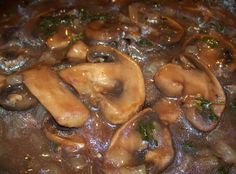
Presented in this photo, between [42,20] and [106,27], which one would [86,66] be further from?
[42,20]

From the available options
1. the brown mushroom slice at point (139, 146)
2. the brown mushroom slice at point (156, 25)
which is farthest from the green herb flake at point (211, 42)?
the brown mushroom slice at point (139, 146)

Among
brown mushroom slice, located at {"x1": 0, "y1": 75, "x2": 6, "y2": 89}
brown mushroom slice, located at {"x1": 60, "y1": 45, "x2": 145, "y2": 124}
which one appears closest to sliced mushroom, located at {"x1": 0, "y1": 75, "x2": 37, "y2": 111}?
brown mushroom slice, located at {"x1": 0, "y1": 75, "x2": 6, "y2": 89}

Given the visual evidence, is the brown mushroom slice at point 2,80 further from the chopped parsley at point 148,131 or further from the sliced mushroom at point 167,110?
the sliced mushroom at point 167,110

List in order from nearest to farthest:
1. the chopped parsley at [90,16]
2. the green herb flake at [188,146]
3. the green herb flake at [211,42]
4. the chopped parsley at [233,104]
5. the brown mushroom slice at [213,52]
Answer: the green herb flake at [188,146] < the chopped parsley at [233,104] < the brown mushroom slice at [213,52] < the green herb flake at [211,42] < the chopped parsley at [90,16]

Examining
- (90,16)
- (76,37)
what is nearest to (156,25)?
(90,16)

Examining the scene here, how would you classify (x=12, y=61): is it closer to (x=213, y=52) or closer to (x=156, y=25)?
(x=156, y=25)

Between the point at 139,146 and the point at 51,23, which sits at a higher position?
the point at 51,23

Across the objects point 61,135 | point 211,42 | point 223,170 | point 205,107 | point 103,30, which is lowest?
point 223,170
